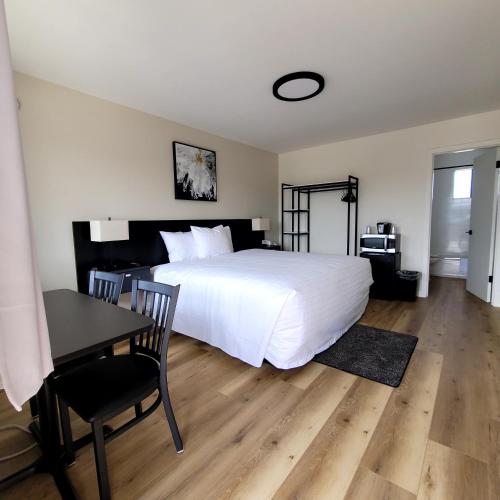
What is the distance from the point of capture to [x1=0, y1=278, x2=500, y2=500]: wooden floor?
1.28m

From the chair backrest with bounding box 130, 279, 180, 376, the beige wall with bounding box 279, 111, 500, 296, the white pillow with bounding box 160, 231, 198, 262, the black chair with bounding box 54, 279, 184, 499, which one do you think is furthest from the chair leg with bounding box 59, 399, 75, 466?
the beige wall with bounding box 279, 111, 500, 296

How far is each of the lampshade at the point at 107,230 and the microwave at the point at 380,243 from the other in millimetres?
3418

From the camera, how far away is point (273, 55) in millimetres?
2256

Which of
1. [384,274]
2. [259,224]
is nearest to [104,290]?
[259,224]

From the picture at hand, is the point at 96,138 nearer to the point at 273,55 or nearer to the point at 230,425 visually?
the point at 273,55

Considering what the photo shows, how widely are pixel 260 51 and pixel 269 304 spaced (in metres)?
1.96

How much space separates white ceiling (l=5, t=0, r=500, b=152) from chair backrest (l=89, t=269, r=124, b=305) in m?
1.67

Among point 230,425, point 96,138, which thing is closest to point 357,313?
point 230,425

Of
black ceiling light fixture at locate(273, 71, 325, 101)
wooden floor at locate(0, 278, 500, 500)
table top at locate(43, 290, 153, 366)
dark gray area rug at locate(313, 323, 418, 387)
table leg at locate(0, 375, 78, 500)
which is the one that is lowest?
A: wooden floor at locate(0, 278, 500, 500)

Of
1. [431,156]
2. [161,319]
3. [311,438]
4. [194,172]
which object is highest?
[431,156]

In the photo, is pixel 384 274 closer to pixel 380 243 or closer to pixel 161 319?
pixel 380 243

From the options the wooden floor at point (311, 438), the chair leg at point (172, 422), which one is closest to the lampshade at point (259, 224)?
the wooden floor at point (311, 438)

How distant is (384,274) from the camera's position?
416 cm

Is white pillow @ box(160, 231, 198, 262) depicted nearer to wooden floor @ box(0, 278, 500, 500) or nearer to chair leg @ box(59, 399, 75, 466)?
wooden floor @ box(0, 278, 500, 500)
